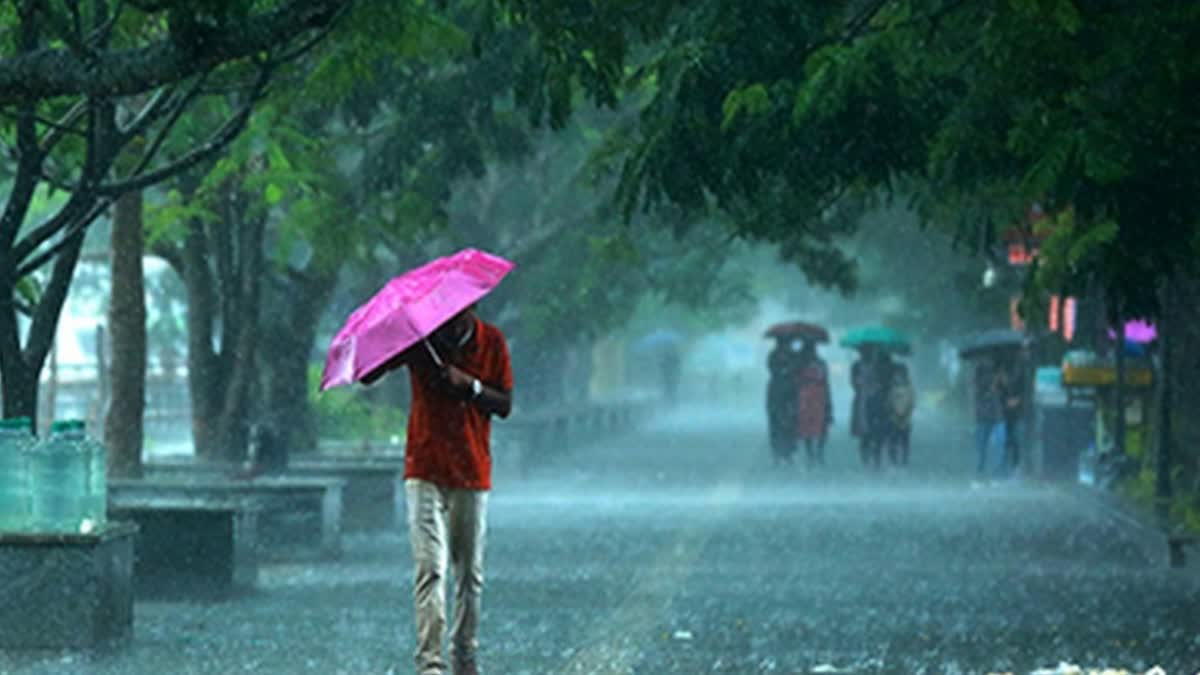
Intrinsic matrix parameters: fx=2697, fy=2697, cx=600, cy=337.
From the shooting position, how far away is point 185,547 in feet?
60.7

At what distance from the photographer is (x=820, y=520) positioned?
28.0 metres

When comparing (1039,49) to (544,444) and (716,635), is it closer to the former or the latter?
(716,635)

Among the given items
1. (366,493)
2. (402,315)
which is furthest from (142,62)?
(366,493)

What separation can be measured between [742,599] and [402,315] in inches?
276

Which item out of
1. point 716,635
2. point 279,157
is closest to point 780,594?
point 716,635

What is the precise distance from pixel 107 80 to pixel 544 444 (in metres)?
34.9

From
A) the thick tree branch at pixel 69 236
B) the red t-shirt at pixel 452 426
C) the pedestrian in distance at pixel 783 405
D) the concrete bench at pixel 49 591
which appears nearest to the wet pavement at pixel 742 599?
the concrete bench at pixel 49 591

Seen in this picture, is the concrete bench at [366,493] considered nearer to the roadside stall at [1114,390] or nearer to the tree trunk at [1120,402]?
the tree trunk at [1120,402]

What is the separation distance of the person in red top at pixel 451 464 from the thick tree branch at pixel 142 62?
1.54m

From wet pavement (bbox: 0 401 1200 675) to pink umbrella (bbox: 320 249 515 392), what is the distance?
2577 mm

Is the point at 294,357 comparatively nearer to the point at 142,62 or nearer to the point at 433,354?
the point at 142,62

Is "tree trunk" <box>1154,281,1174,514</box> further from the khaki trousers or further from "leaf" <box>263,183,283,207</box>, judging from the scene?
the khaki trousers

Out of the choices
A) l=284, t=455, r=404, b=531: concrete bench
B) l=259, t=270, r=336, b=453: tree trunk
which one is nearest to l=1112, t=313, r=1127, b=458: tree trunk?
l=259, t=270, r=336, b=453: tree trunk

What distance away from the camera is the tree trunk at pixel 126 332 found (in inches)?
887
